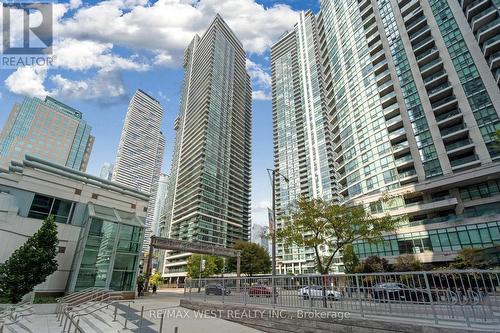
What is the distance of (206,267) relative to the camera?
6222cm

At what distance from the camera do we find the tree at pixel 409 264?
34469mm

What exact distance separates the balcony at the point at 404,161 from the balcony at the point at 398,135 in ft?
12.3

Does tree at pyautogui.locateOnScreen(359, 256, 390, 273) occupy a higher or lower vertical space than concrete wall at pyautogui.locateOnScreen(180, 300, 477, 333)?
higher

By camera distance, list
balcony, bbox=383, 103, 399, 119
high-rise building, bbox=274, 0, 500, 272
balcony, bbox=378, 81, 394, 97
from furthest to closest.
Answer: balcony, bbox=378, 81, 394, 97 → balcony, bbox=383, 103, 399, 119 → high-rise building, bbox=274, 0, 500, 272

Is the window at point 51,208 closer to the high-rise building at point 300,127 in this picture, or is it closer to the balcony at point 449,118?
the balcony at point 449,118

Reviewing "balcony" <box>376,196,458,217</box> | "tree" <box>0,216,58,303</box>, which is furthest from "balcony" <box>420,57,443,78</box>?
"tree" <box>0,216,58,303</box>

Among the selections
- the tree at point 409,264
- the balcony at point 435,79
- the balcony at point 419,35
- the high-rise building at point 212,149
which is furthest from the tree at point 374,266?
the high-rise building at point 212,149

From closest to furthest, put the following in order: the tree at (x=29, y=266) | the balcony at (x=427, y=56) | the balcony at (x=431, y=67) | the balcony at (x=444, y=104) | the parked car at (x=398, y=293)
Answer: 1. the parked car at (x=398, y=293)
2. the tree at (x=29, y=266)
3. the balcony at (x=444, y=104)
4. the balcony at (x=431, y=67)
5. the balcony at (x=427, y=56)

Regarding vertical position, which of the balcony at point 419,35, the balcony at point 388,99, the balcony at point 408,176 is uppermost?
the balcony at point 419,35

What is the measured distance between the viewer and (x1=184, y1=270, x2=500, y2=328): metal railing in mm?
6410

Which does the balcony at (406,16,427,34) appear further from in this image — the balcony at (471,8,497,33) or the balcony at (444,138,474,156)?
the balcony at (444,138,474,156)

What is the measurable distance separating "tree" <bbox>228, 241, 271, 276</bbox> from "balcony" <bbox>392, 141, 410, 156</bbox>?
127ft

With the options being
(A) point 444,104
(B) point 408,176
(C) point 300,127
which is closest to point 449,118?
(A) point 444,104

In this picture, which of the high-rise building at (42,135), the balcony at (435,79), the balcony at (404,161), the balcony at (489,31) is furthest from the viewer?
the high-rise building at (42,135)
